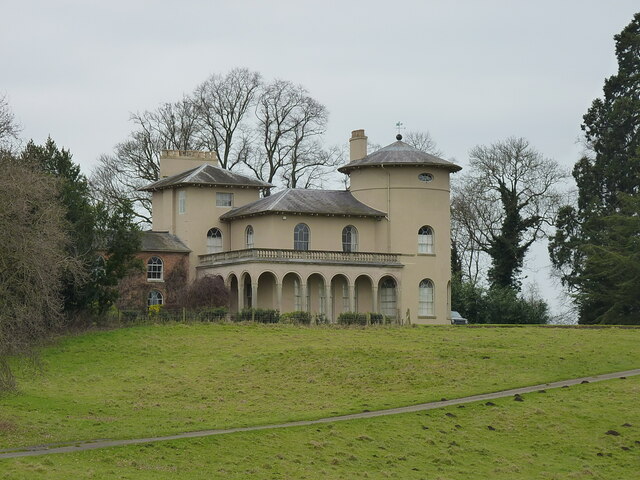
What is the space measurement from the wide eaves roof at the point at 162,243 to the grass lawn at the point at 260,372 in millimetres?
10783

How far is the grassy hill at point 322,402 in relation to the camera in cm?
2991

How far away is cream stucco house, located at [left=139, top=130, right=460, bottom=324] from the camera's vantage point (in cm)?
6178

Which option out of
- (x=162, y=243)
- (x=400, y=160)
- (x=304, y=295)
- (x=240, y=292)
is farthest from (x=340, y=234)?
(x=162, y=243)

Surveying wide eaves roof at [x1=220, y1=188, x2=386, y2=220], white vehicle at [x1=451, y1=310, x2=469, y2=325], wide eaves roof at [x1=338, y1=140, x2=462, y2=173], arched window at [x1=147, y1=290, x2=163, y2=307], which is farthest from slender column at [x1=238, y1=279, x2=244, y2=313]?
white vehicle at [x1=451, y1=310, x2=469, y2=325]

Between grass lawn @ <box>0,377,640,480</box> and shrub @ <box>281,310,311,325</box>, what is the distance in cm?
1998

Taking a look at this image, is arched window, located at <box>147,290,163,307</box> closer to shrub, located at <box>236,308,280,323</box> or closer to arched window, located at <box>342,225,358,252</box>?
shrub, located at <box>236,308,280,323</box>

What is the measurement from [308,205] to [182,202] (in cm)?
714

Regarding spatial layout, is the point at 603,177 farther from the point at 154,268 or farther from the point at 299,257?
the point at 154,268

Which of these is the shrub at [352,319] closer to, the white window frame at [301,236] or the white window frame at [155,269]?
the white window frame at [301,236]

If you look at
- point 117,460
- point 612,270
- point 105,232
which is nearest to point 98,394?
point 117,460

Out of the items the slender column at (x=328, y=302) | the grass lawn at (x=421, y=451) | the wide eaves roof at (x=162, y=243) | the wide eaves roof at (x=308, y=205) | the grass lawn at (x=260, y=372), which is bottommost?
the grass lawn at (x=421, y=451)

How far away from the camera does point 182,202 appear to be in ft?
216

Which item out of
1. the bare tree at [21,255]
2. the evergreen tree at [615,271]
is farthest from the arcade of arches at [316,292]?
the bare tree at [21,255]

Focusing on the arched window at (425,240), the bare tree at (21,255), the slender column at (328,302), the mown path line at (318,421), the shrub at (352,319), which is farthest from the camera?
the arched window at (425,240)
